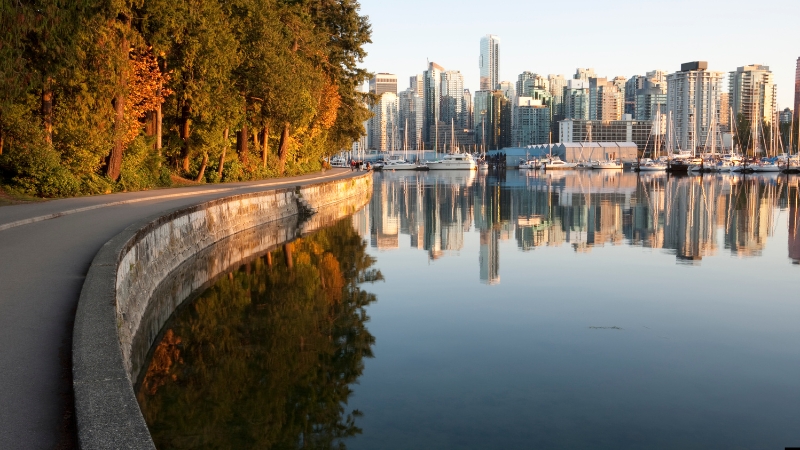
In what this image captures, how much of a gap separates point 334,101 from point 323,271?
37448 millimetres

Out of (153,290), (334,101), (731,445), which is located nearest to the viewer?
(731,445)

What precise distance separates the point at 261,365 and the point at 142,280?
162 inches

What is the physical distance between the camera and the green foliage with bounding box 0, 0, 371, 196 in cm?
2403

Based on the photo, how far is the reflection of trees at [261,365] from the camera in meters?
9.28

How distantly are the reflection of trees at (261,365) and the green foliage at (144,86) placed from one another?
9.79 metres

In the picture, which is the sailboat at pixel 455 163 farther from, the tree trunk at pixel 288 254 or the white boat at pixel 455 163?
the tree trunk at pixel 288 254

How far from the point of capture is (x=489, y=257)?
23.8 metres

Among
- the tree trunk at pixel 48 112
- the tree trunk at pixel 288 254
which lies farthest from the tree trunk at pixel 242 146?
the tree trunk at pixel 288 254

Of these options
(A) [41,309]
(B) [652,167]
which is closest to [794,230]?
(A) [41,309]

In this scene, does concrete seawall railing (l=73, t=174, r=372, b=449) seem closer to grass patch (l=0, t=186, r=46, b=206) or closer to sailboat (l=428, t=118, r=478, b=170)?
grass patch (l=0, t=186, r=46, b=206)

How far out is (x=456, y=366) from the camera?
38.3 ft

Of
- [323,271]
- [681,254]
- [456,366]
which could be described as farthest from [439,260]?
[456,366]

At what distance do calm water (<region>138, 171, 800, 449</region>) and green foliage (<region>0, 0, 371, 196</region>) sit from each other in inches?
343

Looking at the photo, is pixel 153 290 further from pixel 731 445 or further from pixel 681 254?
pixel 681 254
